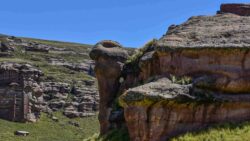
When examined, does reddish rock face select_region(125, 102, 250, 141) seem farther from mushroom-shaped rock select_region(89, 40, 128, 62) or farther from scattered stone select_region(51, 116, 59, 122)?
scattered stone select_region(51, 116, 59, 122)

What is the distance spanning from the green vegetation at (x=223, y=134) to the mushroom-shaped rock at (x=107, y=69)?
12900 mm

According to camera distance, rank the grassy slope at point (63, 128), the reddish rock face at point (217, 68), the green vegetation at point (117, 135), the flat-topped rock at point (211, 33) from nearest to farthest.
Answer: the grassy slope at point (63, 128), the reddish rock face at point (217, 68), the flat-topped rock at point (211, 33), the green vegetation at point (117, 135)

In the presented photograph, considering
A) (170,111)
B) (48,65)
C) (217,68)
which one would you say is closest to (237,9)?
(217,68)

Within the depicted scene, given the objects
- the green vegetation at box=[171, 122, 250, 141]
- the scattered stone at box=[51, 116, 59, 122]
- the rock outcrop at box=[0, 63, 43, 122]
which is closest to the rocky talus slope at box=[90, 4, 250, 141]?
the green vegetation at box=[171, 122, 250, 141]

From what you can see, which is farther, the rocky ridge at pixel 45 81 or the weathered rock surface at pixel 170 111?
the rocky ridge at pixel 45 81

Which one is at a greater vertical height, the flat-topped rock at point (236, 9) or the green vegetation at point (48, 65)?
the flat-topped rock at point (236, 9)

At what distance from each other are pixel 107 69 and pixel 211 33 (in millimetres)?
11731

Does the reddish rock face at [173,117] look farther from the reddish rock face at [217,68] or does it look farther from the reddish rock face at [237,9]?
the reddish rock face at [237,9]

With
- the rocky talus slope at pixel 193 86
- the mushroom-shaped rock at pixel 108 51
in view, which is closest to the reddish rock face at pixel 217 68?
the rocky talus slope at pixel 193 86

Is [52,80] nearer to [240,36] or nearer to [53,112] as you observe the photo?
[53,112]

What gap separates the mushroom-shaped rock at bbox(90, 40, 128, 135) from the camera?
3809 cm

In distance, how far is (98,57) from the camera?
125 feet

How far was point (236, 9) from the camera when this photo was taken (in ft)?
116

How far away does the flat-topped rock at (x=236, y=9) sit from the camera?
35094 millimetres
